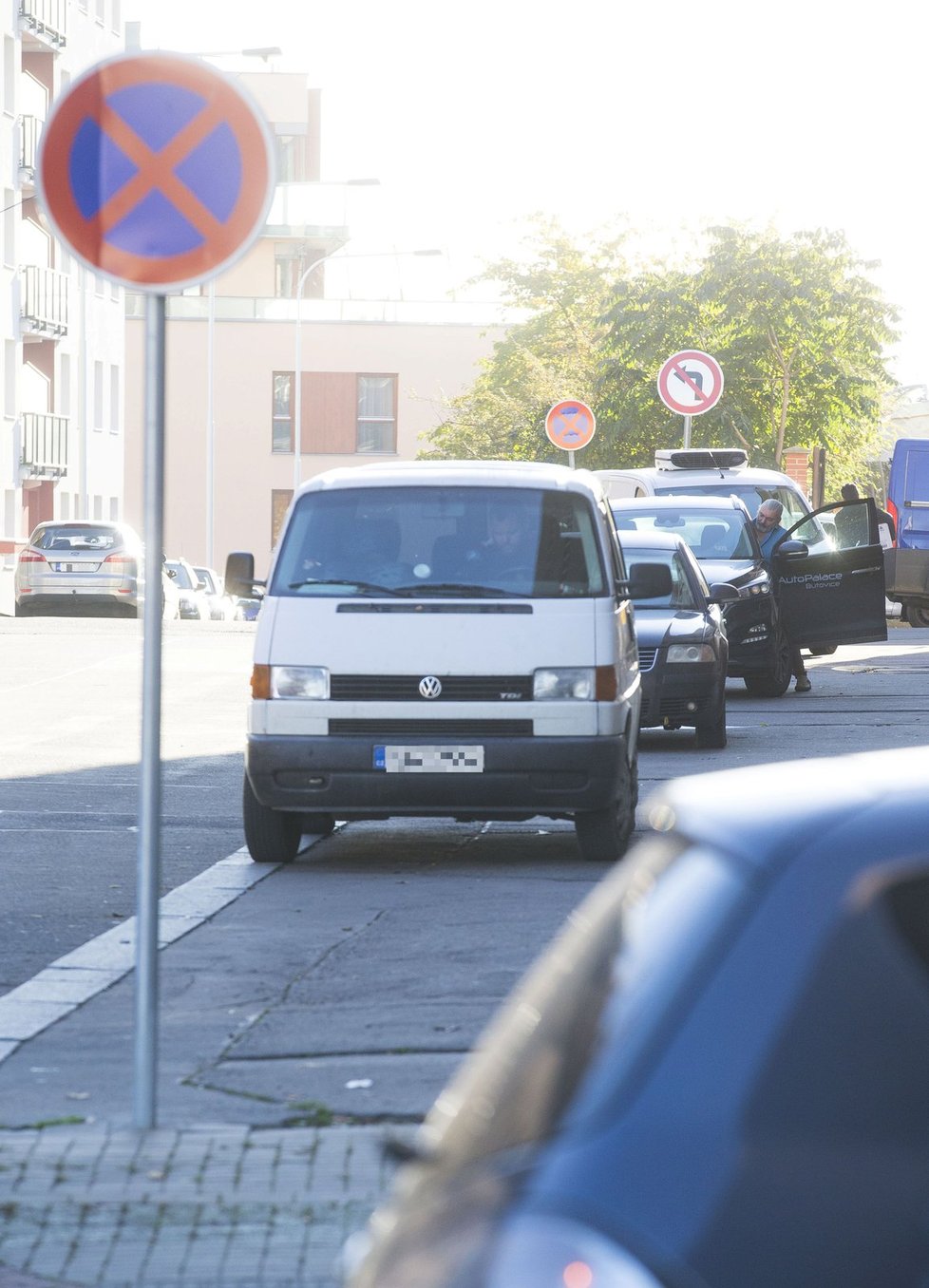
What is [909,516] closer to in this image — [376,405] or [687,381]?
[687,381]

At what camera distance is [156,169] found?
568cm

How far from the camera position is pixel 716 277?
42.2 m

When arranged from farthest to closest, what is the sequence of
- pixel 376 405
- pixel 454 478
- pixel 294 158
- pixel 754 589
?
pixel 294 158
pixel 376 405
pixel 754 589
pixel 454 478

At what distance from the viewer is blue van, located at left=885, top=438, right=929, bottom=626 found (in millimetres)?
32406

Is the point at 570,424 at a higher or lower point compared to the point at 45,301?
lower

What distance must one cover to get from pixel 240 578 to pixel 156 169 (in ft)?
20.3

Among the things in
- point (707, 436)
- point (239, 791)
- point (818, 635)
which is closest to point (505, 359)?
point (707, 436)

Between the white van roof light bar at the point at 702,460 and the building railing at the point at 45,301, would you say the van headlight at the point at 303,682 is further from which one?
the building railing at the point at 45,301

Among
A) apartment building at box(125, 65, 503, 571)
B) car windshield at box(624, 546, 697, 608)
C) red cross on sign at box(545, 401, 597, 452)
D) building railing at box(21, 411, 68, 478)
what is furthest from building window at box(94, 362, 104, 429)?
car windshield at box(624, 546, 697, 608)

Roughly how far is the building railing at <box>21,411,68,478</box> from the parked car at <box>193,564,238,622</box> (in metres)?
7.19

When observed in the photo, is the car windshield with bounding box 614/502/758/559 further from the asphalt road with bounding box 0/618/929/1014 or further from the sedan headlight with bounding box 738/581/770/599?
the asphalt road with bounding box 0/618/929/1014

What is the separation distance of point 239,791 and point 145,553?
861 cm

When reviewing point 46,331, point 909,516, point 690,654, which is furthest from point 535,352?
point 690,654

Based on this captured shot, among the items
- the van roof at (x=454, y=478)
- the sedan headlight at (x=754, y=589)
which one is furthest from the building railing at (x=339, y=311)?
the van roof at (x=454, y=478)
